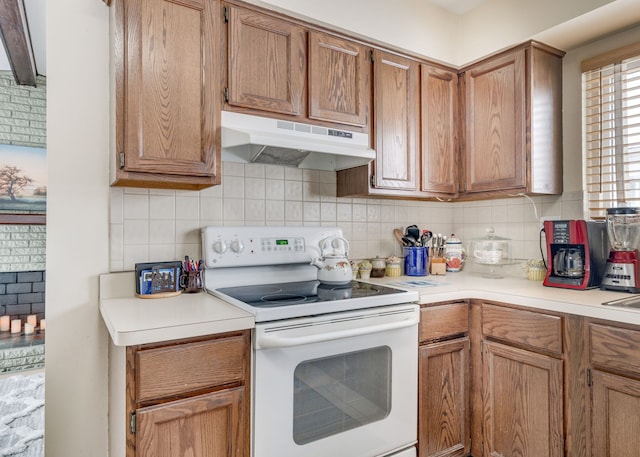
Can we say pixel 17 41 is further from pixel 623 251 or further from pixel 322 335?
pixel 623 251

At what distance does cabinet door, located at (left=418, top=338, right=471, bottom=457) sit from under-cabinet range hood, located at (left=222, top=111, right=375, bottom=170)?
96 cm

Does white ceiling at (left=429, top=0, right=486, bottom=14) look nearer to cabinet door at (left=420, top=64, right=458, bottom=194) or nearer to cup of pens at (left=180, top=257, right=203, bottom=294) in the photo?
cabinet door at (left=420, top=64, right=458, bottom=194)

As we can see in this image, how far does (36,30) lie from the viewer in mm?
2625

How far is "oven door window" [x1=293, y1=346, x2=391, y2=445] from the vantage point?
4.50ft

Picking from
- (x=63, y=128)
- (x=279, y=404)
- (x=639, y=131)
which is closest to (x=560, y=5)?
(x=639, y=131)

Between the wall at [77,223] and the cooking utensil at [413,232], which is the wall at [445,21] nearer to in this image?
the wall at [77,223]

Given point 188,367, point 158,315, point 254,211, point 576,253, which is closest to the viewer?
point 188,367

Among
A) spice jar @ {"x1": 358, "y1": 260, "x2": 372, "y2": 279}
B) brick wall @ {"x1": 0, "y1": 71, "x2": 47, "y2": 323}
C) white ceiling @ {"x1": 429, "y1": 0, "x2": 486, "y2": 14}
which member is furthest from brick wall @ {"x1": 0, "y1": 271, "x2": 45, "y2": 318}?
white ceiling @ {"x1": 429, "y1": 0, "x2": 486, "y2": 14}

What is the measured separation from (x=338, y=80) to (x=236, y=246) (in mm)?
944

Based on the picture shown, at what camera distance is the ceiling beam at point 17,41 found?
2.27 m

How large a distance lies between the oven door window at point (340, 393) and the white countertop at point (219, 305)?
318 millimetres

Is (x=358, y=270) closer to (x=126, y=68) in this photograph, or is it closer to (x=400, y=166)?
(x=400, y=166)

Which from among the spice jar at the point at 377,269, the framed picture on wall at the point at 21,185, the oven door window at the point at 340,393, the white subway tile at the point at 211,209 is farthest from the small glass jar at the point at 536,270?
the framed picture on wall at the point at 21,185

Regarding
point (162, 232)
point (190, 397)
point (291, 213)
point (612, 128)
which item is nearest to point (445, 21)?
point (612, 128)
